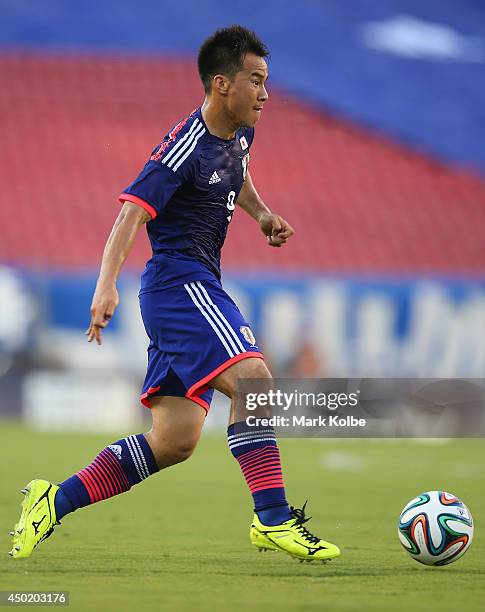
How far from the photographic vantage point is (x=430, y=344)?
14.5 metres

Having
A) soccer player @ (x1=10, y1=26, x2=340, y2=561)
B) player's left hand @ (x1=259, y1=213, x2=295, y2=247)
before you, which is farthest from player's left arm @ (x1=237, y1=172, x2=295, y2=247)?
soccer player @ (x1=10, y1=26, x2=340, y2=561)

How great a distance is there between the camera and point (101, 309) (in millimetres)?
4000

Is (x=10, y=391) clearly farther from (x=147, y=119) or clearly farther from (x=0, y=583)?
(x=0, y=583)

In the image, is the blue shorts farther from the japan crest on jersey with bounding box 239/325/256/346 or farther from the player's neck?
the player's neck

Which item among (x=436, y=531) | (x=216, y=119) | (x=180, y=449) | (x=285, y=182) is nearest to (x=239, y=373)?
(x=180, y=449)

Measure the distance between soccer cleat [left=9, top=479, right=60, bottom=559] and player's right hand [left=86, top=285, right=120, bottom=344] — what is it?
2.51 ft

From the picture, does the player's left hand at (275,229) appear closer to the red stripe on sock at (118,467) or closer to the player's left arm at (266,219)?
the player's left arm at (266,219)

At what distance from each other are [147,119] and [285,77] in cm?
273

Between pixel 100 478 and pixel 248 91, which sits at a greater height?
pixel 248 91

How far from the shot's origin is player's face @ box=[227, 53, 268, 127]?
14.9 feet

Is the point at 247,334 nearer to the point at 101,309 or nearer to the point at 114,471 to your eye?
→ the point at 101,309

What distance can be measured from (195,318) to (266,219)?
2.48 feet

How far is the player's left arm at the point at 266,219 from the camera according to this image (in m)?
4.95

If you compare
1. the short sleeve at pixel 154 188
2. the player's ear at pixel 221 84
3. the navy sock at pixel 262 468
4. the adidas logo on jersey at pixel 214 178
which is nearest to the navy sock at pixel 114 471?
the navy sock at pixel 262 468
